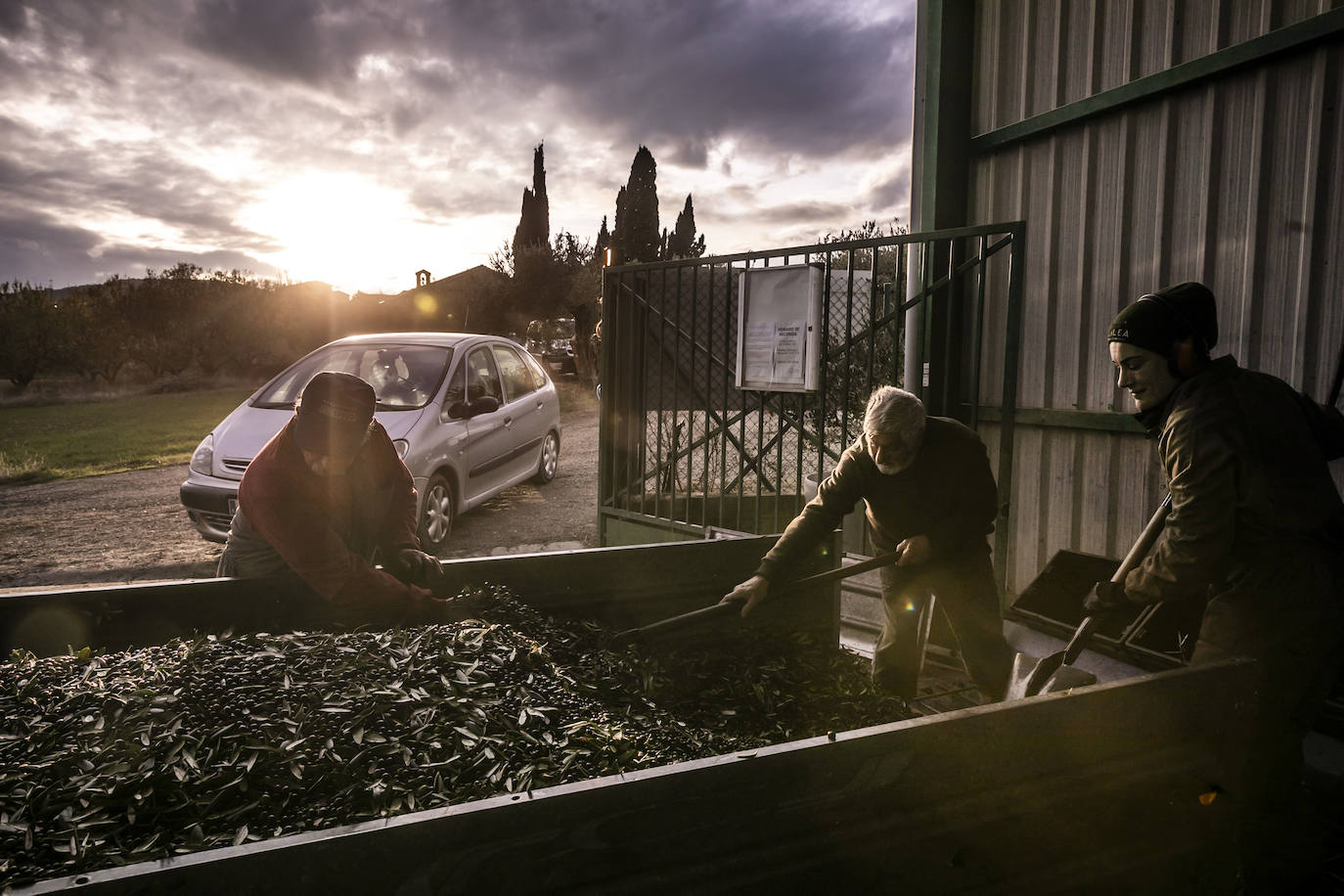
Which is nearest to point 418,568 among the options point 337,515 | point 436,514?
point 337,515

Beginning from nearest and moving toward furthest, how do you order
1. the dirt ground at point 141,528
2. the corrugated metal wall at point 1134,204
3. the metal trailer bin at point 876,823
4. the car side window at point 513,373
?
the metal trailer bin at point 876,823, the corrugated metal wall at point 1134,204, the dirt ground at point 141,528, the car side window at point 513,373

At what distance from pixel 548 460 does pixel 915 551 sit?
6.85 m

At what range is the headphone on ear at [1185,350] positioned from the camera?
8.68ft

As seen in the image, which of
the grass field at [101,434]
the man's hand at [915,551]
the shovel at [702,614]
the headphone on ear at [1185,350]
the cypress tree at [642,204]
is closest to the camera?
the headphone on ear at [1185,350]

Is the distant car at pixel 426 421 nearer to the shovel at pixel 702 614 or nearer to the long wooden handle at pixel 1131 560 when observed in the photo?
the shovel at pixel 702 614

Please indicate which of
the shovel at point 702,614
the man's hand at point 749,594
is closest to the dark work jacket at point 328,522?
the shovel at point 702,614

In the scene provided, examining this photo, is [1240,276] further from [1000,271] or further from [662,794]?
[662,794]

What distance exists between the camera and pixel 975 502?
3.77 metres

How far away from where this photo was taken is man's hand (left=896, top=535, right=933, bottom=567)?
12.0 feet

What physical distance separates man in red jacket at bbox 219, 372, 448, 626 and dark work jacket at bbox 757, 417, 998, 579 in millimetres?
1679

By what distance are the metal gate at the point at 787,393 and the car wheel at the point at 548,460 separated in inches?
114

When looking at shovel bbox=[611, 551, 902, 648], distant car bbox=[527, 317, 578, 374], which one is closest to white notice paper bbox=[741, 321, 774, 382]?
shovel bbox=[611, 551, 902, 648]

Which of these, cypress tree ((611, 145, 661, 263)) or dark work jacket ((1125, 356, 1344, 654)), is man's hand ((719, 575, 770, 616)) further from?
cypress tree ((611, 145, 661, 263))

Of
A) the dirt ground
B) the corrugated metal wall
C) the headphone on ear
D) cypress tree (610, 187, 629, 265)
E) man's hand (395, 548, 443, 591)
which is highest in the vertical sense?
cypress tree (610, 187, 629, 265)
